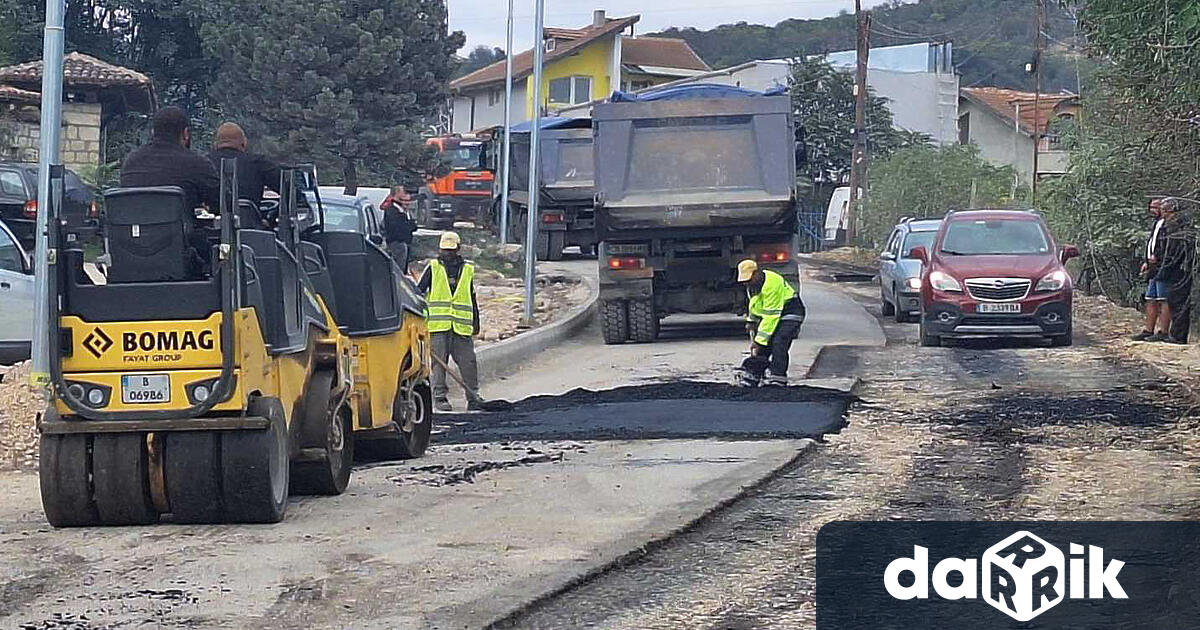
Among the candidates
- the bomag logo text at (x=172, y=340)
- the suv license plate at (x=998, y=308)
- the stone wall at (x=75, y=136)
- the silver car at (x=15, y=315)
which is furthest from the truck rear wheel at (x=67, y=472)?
the stone wall at (x=75, y=136)

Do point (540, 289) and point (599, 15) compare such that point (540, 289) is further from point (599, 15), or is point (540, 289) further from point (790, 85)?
point (599, 15)

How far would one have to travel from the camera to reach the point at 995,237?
773 inches

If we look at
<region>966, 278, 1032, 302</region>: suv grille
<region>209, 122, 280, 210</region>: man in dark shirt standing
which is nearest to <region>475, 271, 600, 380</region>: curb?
<region>966, 278, 1032, 302</region>: suv grille

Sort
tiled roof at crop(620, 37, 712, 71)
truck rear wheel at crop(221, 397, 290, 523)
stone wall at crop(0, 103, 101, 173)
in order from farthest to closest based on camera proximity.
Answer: tiled roof at crop(620, 37, 712, 71) → stone wall at crop(0, 103, 101, 173) → truck rear wheel at crop(221, 397, 290, 523)

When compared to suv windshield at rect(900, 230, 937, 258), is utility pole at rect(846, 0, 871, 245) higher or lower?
higher

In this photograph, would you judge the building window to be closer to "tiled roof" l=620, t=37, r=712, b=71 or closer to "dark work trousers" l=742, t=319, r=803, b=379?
"tiled roof" l=620, t=37, r=712, b=71

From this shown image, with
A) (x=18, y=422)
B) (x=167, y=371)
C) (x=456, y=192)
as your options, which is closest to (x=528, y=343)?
(x=18, y=422)

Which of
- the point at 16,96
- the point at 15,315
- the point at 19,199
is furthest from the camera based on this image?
the point at 16,96

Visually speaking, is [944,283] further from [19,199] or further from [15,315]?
[19,199]

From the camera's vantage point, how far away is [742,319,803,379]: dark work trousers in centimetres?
1522

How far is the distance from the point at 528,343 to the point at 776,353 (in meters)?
4.90

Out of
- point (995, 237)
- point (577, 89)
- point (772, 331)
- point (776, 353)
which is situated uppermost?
point (577, 89)

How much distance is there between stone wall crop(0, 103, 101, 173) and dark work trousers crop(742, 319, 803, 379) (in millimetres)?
18031

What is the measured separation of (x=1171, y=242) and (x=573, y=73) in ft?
185
